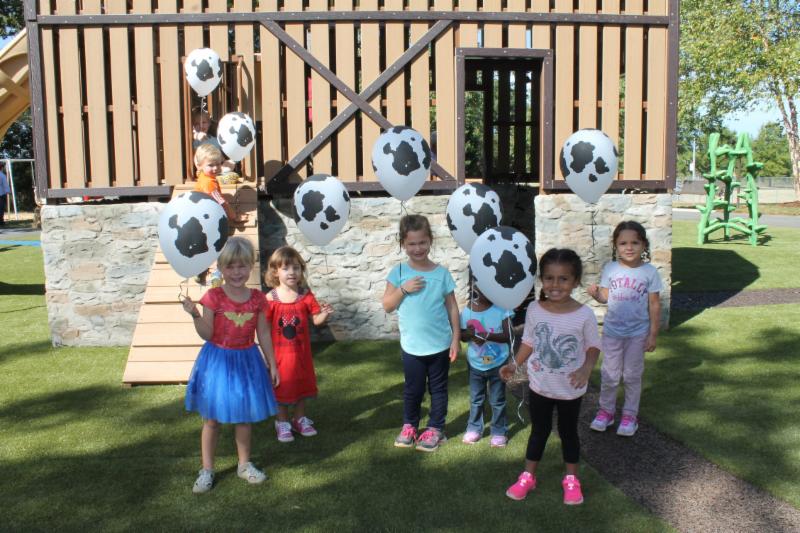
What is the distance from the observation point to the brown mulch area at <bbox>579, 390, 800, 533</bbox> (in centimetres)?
358

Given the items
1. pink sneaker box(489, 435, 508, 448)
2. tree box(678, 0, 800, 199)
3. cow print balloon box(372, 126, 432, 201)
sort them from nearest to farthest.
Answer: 1. pink sneaker box(489, 435, 508, 448)
2. cow print balloon box(372, 126, 432, 201)
3. tree box(678, 0, 800, 199)

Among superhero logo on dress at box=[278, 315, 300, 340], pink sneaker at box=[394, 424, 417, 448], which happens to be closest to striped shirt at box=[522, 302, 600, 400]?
pink sneaker at box=[394, 424, 417, 448]

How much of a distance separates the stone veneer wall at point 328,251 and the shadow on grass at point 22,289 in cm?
401

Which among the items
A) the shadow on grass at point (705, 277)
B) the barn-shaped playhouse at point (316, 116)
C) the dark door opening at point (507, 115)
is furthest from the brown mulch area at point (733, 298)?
the dark door opening at point (507, 115)

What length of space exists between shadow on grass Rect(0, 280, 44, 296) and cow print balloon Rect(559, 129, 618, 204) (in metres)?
8.82

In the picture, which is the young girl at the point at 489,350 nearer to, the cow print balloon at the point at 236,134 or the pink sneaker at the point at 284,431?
the pink sneaker at the point at 284,431

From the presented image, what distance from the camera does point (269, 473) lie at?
4277mm

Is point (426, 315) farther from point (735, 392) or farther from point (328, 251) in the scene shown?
point (328, 251)

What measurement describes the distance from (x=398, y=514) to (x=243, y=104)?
18.4 ft

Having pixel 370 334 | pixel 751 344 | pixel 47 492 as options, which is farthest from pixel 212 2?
pixel 751 344

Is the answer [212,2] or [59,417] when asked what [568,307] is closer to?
[59,417]

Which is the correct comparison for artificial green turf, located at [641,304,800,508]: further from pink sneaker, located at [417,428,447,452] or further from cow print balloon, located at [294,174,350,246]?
cow print balloon, located at [294,174,350,246]

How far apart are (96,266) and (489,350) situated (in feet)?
16.2

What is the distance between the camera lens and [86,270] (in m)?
7.59
